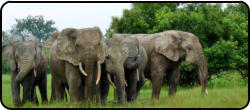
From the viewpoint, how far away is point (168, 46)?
11.3 meters

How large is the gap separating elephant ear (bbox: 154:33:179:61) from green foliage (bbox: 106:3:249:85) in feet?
12.4

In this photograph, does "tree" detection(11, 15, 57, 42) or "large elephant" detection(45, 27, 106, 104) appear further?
"tree" detection(11, 15, 57, 42)

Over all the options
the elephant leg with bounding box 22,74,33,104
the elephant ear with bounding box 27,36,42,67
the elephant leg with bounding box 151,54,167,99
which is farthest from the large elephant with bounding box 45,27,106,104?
the elephant leg with bounding box 151,54,167,99

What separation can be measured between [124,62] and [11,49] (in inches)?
94.5

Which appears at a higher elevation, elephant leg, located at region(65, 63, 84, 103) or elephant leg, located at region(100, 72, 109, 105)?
elephant leg, located at region(65, 63, 84, 103)

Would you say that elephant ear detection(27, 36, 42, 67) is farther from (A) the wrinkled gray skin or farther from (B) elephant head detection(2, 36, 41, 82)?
(A) the wrinkled gray skin

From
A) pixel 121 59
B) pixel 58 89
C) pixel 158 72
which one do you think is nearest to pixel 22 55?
pixel 58 89

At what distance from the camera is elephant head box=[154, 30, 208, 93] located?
1085 cm

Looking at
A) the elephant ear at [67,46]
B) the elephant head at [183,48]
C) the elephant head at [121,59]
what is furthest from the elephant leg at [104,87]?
the elephant head at [183,48]

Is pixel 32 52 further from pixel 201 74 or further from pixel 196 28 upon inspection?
pixel 196 28

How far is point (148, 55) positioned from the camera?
38.6ft

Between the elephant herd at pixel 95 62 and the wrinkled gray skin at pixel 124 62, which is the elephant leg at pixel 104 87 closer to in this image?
the elephant herd at pixel 95 62

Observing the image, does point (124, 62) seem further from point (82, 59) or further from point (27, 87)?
point (27, 87)

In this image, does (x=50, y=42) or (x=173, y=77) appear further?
(x=173, y=77)
